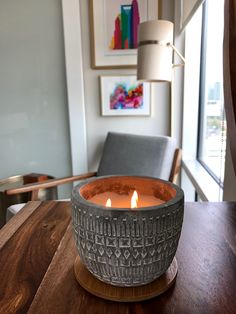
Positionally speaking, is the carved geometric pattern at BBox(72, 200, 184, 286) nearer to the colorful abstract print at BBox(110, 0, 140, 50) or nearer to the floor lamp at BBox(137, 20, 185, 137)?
the floor lamp at BBox(137, 20, 185, 137)

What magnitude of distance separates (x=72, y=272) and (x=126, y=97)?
174 centimetres

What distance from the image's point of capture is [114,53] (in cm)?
202

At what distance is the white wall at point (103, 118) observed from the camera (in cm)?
204

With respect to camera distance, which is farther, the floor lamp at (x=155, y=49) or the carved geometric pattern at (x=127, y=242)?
the floor lamp at (x=155, y=49)

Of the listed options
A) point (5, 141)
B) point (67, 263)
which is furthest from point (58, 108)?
point (67, 263)

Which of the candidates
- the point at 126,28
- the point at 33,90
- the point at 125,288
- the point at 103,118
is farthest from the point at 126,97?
the point at 125,288

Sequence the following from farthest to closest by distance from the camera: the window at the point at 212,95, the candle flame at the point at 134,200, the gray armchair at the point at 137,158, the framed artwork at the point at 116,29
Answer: the framed artwork at the point at 116,29 → the gray armchair at the point at 137,158 → the window at the point at 212,95 → the candle flame at the point at 134,200

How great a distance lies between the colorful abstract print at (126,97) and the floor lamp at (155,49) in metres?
0.49

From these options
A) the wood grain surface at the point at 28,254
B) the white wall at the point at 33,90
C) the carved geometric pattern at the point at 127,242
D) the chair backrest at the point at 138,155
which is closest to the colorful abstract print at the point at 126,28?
the white wall at the point at 33,90

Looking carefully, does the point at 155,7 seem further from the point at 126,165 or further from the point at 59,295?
the point at 59,295

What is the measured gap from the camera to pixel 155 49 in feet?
4.97

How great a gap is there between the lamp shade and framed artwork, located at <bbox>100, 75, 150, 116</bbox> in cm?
48

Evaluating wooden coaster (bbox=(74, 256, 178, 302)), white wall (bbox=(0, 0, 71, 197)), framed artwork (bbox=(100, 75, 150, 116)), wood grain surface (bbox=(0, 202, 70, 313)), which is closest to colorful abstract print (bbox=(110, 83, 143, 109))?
framed artwork (bbox=(100, 75, 150, 116))

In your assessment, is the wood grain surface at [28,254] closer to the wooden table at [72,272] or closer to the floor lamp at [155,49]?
the wooden table at [72,272]
